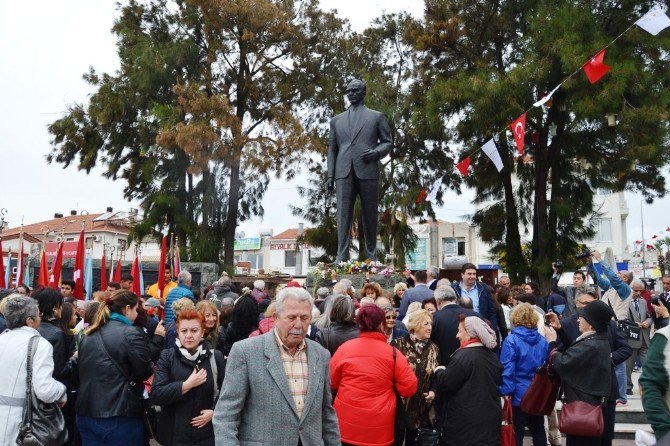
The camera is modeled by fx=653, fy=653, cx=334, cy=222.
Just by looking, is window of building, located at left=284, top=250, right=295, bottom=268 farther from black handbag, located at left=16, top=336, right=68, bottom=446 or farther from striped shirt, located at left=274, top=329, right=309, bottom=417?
striped shirt, located at left=274, top=329, right=309, bottom=417

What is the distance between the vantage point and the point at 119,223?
50.6m

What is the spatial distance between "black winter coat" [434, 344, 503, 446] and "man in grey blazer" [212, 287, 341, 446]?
1.70m

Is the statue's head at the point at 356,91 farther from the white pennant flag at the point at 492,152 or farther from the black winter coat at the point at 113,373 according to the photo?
the black winter coat at the point at 113,373

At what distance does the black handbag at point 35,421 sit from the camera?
4.24 meters

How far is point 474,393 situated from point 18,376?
10.3 feet

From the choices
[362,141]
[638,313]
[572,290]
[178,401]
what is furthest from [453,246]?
[178,401]

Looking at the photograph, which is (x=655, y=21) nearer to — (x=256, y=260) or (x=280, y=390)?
(x=280, y=390)

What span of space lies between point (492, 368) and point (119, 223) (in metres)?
49.1

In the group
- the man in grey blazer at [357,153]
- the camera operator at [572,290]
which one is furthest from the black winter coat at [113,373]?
the man in grey blazer at [357,153]

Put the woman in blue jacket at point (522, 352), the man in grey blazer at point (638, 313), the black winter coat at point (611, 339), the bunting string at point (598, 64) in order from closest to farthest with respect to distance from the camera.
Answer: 1. the woman in blue jacket at point (522, 352)
2. the black winter coat at point (611, 339)
3. the man in grey blazer at point (638, 313)
4. the bunting string at point (598, 64)

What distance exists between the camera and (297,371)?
3305mm

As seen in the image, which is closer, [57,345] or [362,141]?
[57,345]

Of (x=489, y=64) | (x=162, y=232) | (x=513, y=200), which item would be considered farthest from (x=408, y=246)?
(x=162, y=232)

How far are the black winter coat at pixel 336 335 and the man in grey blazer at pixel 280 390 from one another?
1854mm
